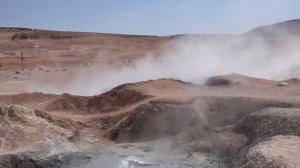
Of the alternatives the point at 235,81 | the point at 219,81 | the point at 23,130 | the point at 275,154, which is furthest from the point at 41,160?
the point at 219,81

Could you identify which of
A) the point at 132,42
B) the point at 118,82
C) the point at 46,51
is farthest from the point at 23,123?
the point at 132,42

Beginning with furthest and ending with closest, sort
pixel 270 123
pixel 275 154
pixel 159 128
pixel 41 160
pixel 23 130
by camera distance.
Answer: pixel 159 128 < pixel 23 130 < pixel 41 160 < pixel 270 123 < pixel 275 154

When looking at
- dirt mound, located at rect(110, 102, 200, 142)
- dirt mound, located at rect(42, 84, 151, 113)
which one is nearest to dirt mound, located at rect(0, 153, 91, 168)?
dirt mound, located at rect(110, 102, 200, 142)

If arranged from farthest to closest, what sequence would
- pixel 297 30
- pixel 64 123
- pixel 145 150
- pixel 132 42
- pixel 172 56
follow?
1. pixel 132 42
2. pixel 297 30
3. pixel 172 56
4. pixel 64 123
5. pixel 145 150

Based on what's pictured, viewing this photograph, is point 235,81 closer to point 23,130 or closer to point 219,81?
point 219,81

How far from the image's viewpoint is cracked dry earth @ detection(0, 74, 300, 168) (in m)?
10.7

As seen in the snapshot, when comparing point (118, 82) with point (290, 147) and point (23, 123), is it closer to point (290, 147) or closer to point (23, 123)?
point (23, 123)

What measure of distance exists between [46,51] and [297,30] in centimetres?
2262

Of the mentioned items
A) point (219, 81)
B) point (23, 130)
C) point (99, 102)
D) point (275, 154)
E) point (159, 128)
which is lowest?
point (159, 128)

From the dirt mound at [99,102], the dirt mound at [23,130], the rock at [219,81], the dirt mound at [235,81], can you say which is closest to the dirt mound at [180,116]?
the dirt mound at [23,130]

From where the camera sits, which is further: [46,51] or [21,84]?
[46,51]

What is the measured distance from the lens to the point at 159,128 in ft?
→ 43.3

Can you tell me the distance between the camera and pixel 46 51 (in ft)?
146

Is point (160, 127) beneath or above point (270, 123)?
beneath
